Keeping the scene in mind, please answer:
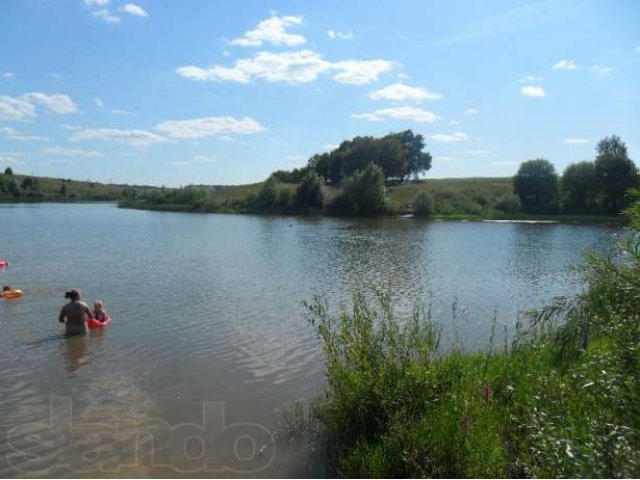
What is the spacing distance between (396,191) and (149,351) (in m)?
105

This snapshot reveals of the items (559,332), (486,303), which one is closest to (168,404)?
(559,332)

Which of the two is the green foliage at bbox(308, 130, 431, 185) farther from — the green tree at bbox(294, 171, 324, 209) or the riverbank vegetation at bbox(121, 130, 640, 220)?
the green tree at bbox(294, 171, 324, 209)

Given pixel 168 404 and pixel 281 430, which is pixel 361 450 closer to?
pixel 281 430

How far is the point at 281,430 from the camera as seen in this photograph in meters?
9.51

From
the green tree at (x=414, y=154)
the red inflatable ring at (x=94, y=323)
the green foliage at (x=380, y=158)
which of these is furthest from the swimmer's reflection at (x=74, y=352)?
the green tree at (x=414, y=154)

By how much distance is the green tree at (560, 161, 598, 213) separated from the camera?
8869cm

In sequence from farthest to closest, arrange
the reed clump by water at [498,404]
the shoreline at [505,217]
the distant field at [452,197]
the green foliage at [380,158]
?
the green foliage at [380,158], the distant field at [452,197], the shoreline at [505,217], the reed clump by water at [498,404]

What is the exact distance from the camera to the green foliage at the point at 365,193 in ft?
310

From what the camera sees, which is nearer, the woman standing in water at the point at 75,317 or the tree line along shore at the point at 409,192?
the woman standing in water at the point at 75,317

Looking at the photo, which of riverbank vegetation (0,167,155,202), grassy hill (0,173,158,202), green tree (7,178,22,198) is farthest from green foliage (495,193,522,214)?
green tree (7,178,22,198)

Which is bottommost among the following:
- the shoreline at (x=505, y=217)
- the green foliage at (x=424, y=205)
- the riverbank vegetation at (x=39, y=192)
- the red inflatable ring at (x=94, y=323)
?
the red inflatable ring at (x=94, y=323)

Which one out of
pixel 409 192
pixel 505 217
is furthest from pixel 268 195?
pixel 505 217

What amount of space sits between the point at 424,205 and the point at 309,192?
2361cm

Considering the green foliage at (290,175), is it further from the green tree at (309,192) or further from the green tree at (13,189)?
the green tree at (13,189)
